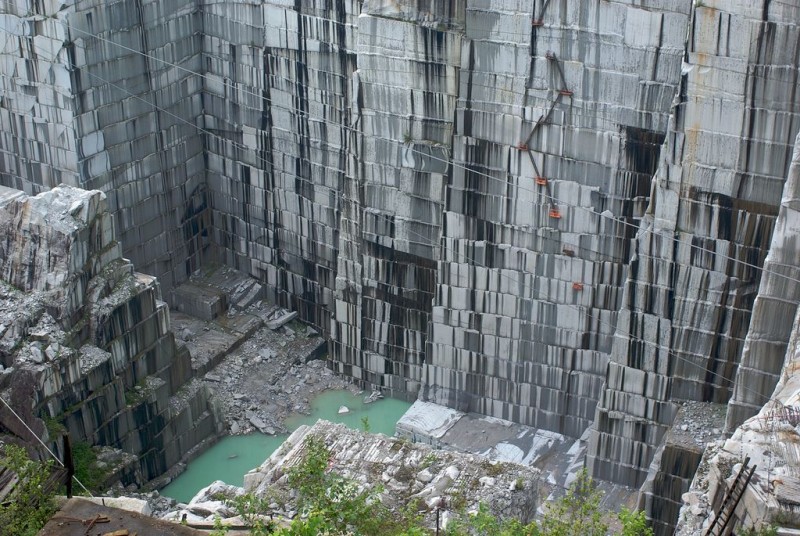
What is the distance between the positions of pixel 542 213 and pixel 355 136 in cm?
586

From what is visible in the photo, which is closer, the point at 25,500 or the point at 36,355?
the point at 25,500

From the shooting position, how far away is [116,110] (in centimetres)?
3594

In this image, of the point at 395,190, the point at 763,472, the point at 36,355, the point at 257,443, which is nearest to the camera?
the point at 763,472

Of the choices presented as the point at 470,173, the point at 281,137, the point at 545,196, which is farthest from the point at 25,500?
the point at 281,137

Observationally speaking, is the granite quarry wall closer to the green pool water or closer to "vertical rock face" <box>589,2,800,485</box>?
"vertical rock face" <box>589,2,800,485</box>

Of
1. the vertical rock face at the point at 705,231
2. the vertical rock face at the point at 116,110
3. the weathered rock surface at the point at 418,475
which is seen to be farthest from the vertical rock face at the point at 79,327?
the vertical rock face at the point at 705,231

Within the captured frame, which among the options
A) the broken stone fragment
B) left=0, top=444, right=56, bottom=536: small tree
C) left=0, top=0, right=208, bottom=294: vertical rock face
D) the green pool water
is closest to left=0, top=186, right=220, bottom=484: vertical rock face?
the broken stone fragment

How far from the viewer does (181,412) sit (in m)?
33.6

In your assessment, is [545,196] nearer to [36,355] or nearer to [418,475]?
[418,475]

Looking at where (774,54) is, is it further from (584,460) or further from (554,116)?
(584,460)

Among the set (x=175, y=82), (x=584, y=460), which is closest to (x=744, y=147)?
(x=584, y=460)

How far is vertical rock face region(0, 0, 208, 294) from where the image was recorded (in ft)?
113

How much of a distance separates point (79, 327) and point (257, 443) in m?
6.68

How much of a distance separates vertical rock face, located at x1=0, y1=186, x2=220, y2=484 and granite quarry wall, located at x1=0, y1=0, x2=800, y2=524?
16.2 feet
